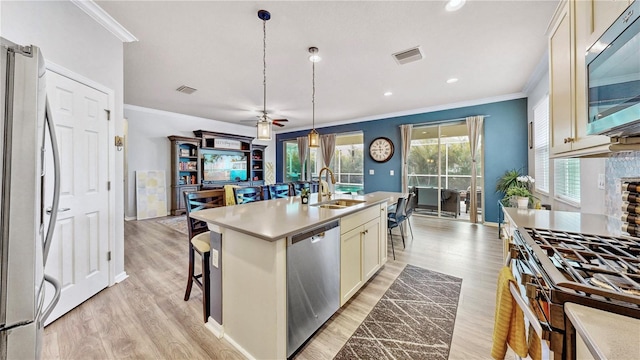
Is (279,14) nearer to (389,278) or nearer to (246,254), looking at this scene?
(246,254)

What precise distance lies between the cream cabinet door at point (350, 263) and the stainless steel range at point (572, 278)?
42.7 inches

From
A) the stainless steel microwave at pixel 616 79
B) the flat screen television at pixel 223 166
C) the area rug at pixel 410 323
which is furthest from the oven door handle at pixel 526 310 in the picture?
the flat screen television at pixel 223 166

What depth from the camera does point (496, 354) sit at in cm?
95

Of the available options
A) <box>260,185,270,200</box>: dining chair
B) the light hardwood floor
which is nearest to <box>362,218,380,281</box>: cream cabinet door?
the light hardwood floor

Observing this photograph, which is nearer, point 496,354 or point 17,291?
point 17,291

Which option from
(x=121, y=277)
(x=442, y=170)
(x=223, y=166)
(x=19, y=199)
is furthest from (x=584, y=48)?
(x=223, y=166)

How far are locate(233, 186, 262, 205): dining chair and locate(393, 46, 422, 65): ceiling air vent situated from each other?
101 inches

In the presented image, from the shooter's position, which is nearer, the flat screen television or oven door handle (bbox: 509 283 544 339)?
oven door handle (bbox: 509 283 544 339)

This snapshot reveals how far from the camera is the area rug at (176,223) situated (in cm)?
449

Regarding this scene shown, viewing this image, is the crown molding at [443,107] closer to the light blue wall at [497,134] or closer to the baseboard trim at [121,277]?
the light blue wall at [497,134]

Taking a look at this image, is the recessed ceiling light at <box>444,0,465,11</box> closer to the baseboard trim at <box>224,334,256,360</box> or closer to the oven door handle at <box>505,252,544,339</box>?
the oven door handle at <box>505,252,544,339</box>

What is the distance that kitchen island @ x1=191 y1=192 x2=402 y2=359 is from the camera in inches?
52.8

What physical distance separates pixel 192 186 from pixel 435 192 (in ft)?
20.2

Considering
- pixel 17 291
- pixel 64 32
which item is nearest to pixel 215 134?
pixel 64 32
